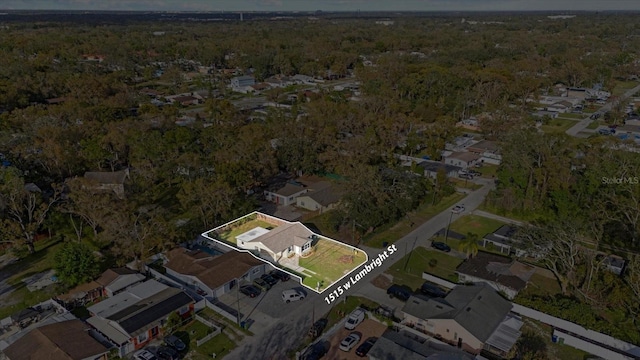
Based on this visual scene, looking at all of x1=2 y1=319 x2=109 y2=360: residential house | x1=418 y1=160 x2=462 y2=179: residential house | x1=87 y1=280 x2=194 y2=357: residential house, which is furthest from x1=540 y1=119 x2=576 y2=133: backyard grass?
x1=2 y1=319 x2=109 y2=360: residential house

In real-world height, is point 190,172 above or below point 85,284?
above

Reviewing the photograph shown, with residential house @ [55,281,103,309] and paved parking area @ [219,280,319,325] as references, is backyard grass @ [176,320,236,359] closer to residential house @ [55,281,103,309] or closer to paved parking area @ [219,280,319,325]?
paved parking area @ [219,280,319,325]

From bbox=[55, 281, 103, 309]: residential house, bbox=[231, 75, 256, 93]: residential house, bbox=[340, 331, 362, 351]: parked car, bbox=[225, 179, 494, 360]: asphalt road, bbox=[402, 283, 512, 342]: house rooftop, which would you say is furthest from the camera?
bbox=[231, 75, 256, 93]: residential house

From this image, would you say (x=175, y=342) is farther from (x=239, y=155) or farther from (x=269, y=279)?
(x=239, y=155)

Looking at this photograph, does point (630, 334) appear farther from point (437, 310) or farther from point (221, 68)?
point (221, 68)

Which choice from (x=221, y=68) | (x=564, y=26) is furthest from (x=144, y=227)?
(x=564, y=26)

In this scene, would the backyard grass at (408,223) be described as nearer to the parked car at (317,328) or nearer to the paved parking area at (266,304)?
the paved parking area at (266,304)
